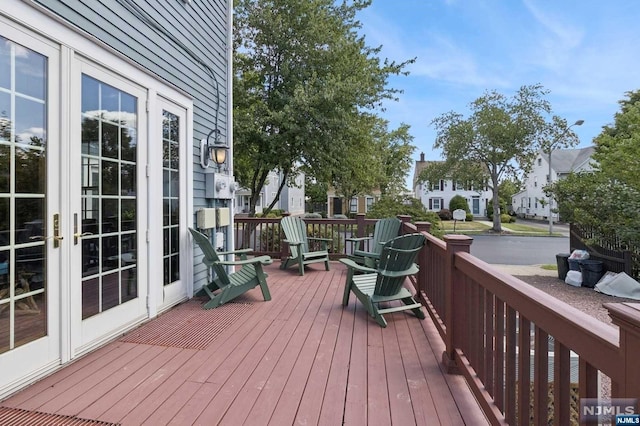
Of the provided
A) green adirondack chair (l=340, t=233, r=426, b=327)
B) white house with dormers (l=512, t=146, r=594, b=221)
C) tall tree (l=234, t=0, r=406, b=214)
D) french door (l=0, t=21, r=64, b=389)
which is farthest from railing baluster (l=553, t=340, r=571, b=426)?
white house with dormers (l=512, t=146, r=594, b=221)

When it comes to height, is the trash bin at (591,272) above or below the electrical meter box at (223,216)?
below

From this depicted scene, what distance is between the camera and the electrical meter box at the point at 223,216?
4749 millimetres

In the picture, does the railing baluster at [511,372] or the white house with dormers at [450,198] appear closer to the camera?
the railing baluster at [511,372]

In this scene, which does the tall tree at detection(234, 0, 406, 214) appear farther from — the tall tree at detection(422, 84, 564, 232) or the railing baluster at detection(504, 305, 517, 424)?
the tall tree at detection(422, 84, 564, 232)

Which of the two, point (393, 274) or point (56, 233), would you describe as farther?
point (393, 274)

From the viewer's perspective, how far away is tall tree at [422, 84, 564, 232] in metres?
19.1

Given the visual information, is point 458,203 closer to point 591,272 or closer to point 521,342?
point 591,272

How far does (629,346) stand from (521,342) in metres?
0.65

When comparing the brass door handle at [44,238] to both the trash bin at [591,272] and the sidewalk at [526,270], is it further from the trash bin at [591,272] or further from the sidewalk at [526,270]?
the trash bin at [591,272]

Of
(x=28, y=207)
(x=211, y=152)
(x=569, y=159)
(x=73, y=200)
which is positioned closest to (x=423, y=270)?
(x=211, y=152)

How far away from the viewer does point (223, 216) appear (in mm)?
4832

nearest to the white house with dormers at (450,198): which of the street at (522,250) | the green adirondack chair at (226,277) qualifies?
the street at (522,250)

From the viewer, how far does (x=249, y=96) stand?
9.04 m

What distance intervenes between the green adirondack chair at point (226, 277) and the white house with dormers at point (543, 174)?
2838cm
